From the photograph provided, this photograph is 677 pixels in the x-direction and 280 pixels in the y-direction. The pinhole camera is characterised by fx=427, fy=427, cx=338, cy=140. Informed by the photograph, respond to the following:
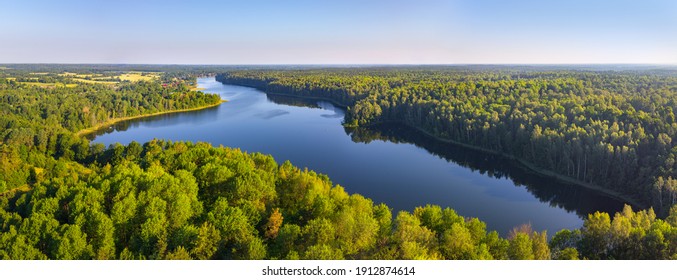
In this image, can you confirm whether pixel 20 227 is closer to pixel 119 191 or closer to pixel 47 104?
pixel 119 191

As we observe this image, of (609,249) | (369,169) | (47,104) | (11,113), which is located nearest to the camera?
(609,249)

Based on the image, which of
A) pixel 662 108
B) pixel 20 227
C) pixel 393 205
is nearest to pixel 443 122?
pixel 662 108

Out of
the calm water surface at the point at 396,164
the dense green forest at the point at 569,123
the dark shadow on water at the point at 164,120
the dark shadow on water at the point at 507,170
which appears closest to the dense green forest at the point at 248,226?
the calm water surface at the point at 396,164

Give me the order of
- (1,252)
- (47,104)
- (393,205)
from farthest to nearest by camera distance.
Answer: (47,104)
(393,205)
(1,252)

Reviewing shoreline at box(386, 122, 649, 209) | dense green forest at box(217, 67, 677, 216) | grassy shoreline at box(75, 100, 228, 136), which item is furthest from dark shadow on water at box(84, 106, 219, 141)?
shoreline at box(386, 122, 649, 209)

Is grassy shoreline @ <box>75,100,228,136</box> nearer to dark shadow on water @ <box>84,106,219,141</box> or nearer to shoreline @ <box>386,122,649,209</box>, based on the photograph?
dark shadow on water @ <box>84,106,219,141</box>

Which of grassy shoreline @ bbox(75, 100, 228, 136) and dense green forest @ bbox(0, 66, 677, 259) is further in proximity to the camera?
grassy shoreline @ bbox(75, 100, 228, 136)

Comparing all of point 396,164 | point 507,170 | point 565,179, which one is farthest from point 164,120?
point 565,179

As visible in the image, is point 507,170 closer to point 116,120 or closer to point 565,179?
point 565,179
